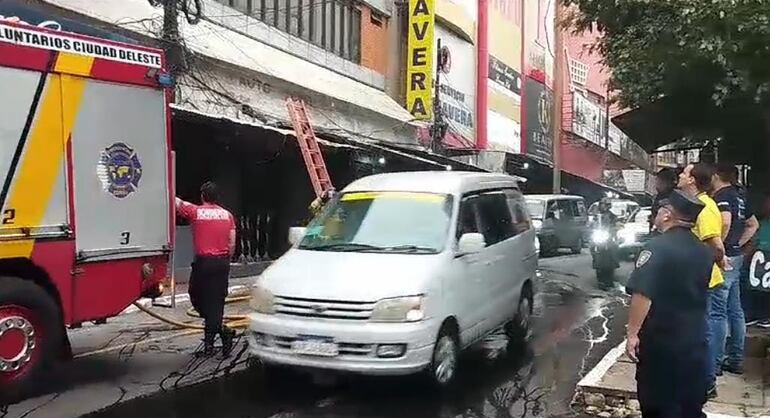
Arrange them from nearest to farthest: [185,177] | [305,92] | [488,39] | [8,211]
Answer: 1. [8,211]
2. [185,177]
3. [305,92]
4. [488,39]

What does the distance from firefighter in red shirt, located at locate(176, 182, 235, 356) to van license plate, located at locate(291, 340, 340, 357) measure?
192 cm

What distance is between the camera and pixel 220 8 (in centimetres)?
1745

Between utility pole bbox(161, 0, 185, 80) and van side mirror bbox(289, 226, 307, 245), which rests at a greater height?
utility pole bbox(161, 0, 185, 80)

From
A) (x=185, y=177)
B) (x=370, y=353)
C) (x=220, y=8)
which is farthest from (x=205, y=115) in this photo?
(x=370, y=353)

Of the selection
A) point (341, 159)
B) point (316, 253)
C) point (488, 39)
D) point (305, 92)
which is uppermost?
point (488, 39)

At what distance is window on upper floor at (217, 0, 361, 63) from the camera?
19172 millimetres

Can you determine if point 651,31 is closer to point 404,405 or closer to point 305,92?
point 404,405

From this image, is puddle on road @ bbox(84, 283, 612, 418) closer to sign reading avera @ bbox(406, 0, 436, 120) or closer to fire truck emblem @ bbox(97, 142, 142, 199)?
fire truck emblem @ bbox(97, 142, 142, 199)

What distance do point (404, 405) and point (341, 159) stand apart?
49.0 feet

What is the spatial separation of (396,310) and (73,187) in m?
2.82

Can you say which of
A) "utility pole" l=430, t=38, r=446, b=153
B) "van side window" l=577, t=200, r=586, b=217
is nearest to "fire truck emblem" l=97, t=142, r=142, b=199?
"van side window" l=577, t=200, r=586, b=217

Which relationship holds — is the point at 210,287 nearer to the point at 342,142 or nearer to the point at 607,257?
the point at 342,142

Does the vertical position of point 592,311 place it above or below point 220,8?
below

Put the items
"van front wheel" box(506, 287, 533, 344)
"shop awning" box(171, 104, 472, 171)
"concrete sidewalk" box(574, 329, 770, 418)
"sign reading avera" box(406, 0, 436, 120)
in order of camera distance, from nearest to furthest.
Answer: "concrete sidewalk" box(574, 329, 770, 418), "van front wheel" box(506, 287, 533, 344), "shop awning" box(171, 104, 472, 171), "sign reading avera" box(406, 0, 436, 120)
